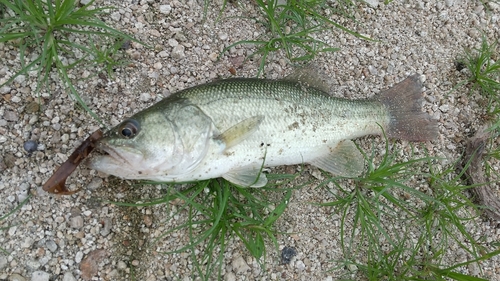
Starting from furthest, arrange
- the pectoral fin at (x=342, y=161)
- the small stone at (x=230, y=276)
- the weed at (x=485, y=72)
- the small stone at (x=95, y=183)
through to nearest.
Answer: the weed at (x=485, y=72) → the pectoral fin at (x=342, y=161) → the small stone at (x=230, y=276) → the small stone at (x=95, y=183)

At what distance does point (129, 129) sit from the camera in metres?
2.72

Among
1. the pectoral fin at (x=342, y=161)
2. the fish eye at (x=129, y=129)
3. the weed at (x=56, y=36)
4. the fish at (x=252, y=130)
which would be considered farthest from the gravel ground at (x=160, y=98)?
the fish eye at (x=129, y=129)

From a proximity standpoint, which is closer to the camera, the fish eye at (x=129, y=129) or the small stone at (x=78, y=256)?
the fish eye at (x=129, y=129)

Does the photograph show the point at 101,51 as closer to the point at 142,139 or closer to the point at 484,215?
the point at 142,139

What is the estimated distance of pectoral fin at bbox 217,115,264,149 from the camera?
2939 millimetres

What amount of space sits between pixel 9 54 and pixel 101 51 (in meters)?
0.73

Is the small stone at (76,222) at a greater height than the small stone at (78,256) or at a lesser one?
greater

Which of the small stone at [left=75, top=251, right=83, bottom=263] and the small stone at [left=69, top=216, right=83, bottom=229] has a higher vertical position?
the small stone at [left=69, top=216, right=83, bottom=229]

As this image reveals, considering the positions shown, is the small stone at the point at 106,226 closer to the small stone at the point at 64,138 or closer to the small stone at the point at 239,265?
the small stone at the point at 64,138

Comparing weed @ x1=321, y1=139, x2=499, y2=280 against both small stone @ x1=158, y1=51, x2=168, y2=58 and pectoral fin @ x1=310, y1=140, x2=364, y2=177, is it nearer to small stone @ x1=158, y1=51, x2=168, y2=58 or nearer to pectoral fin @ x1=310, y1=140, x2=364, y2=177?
pectoral fin @ x1=310, y1=140, x2=364, y2=177

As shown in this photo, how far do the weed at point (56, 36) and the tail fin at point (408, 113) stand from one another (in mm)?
2442

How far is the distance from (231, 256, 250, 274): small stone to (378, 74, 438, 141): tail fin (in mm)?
1765

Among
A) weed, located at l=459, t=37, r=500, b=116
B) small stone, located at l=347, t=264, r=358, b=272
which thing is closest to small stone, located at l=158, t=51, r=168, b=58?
small stone, located at l=347, t=264, r=358, b=272

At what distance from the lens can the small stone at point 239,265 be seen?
334cm
